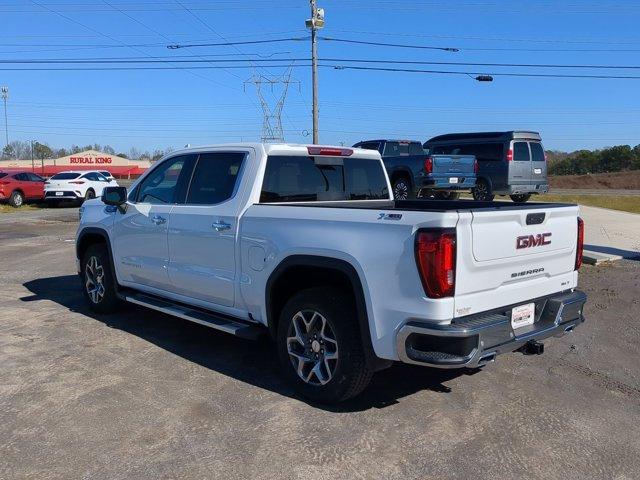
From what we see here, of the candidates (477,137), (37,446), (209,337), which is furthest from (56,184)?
(37,446)

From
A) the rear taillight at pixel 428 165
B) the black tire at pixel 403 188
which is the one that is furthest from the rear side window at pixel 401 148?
the rear taillight at pixel 428 165

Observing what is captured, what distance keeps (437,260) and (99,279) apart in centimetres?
459

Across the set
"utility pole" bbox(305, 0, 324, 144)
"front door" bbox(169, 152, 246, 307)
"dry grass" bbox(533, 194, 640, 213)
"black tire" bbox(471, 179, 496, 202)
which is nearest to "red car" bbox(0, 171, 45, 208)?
"utility pole" bbox(305, 0, 324, 144)

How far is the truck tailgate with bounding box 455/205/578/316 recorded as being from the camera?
379 centimetres

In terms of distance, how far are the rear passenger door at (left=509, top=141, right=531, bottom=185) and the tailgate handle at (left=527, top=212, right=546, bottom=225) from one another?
1442cm

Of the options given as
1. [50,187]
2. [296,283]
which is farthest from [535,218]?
[50,187]

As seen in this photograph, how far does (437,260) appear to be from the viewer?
3658 mm

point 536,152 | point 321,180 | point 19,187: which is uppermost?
point 536,152

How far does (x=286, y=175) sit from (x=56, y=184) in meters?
23.8

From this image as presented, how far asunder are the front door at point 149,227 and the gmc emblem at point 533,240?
315cm

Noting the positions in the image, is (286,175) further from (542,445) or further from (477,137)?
(477,137)

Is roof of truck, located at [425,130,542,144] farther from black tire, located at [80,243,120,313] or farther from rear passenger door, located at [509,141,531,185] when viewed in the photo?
black tire, located at [80,243,120,313]

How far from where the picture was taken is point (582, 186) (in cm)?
4688

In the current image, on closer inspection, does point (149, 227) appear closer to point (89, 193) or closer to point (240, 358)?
point (240, 358)
